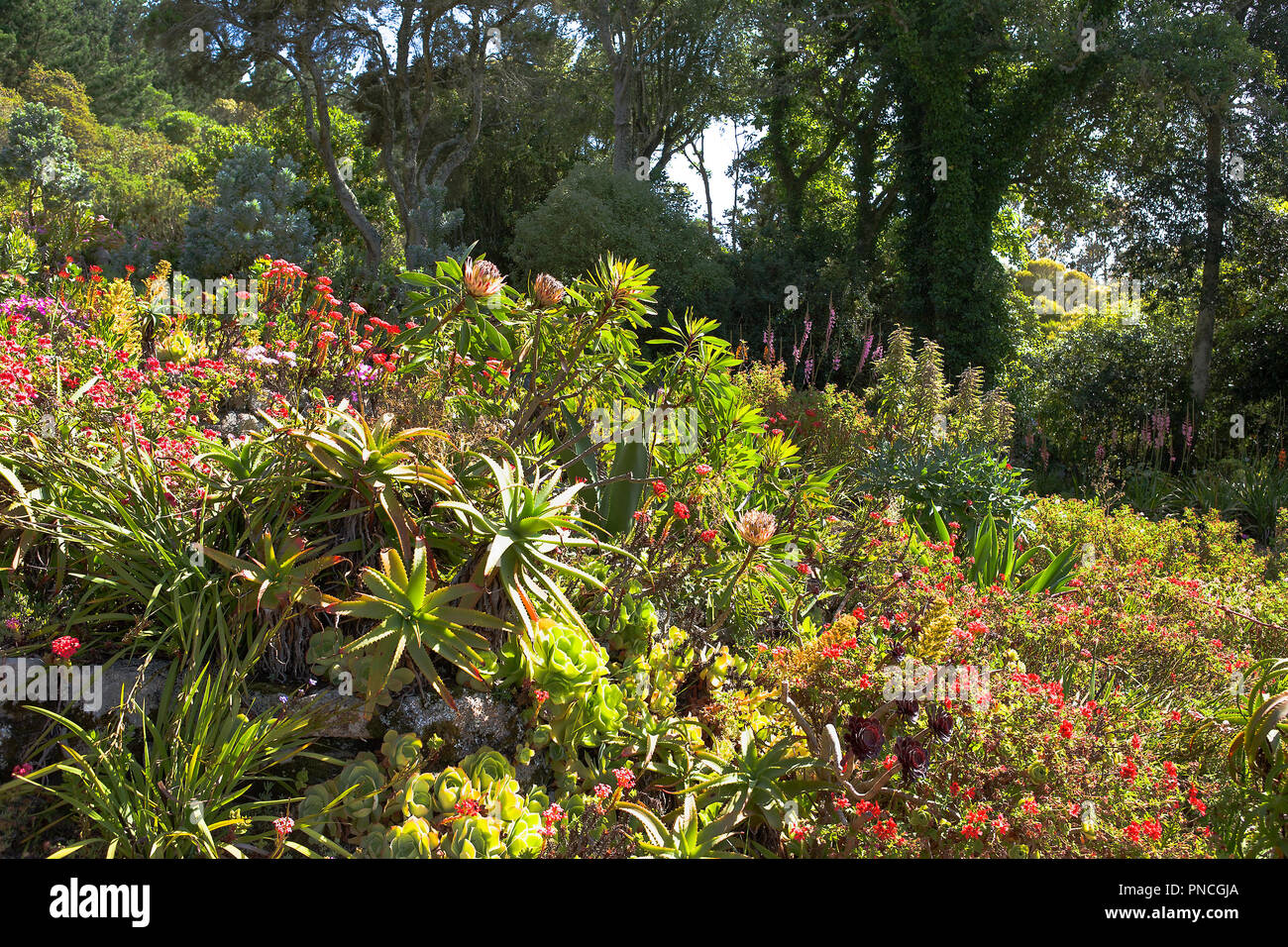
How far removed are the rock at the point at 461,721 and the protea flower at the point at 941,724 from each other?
112 cm

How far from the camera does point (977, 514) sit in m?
4.84

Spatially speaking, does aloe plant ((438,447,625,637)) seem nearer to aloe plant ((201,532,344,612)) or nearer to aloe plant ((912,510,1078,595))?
aloe plant ((201,532,344,612))

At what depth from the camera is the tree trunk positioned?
34.5ft

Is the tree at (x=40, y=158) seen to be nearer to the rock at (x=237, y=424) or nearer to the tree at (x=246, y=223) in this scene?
the tree at (x=246, y=223)

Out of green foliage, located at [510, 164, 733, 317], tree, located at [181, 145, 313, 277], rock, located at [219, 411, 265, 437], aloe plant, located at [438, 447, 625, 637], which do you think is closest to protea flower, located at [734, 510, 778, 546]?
aloe plant, located at [438, 447, 625, 637]

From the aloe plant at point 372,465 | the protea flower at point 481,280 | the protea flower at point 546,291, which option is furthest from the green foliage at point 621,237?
the aloe plant at point 372,465

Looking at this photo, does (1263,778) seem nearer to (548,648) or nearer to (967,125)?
(548,648)

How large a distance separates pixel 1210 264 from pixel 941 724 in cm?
1114

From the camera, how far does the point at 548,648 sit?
7.59 feet

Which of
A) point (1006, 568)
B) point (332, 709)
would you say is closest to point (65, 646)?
point (332, 709)

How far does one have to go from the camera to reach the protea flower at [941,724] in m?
2.16

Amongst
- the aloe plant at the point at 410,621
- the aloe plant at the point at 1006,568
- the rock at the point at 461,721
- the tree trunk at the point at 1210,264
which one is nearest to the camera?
the aloe plant at the point at 410,621

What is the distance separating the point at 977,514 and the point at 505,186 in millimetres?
16942

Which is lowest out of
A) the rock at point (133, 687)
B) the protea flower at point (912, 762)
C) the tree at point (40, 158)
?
the protea flower at point (912, 762)
